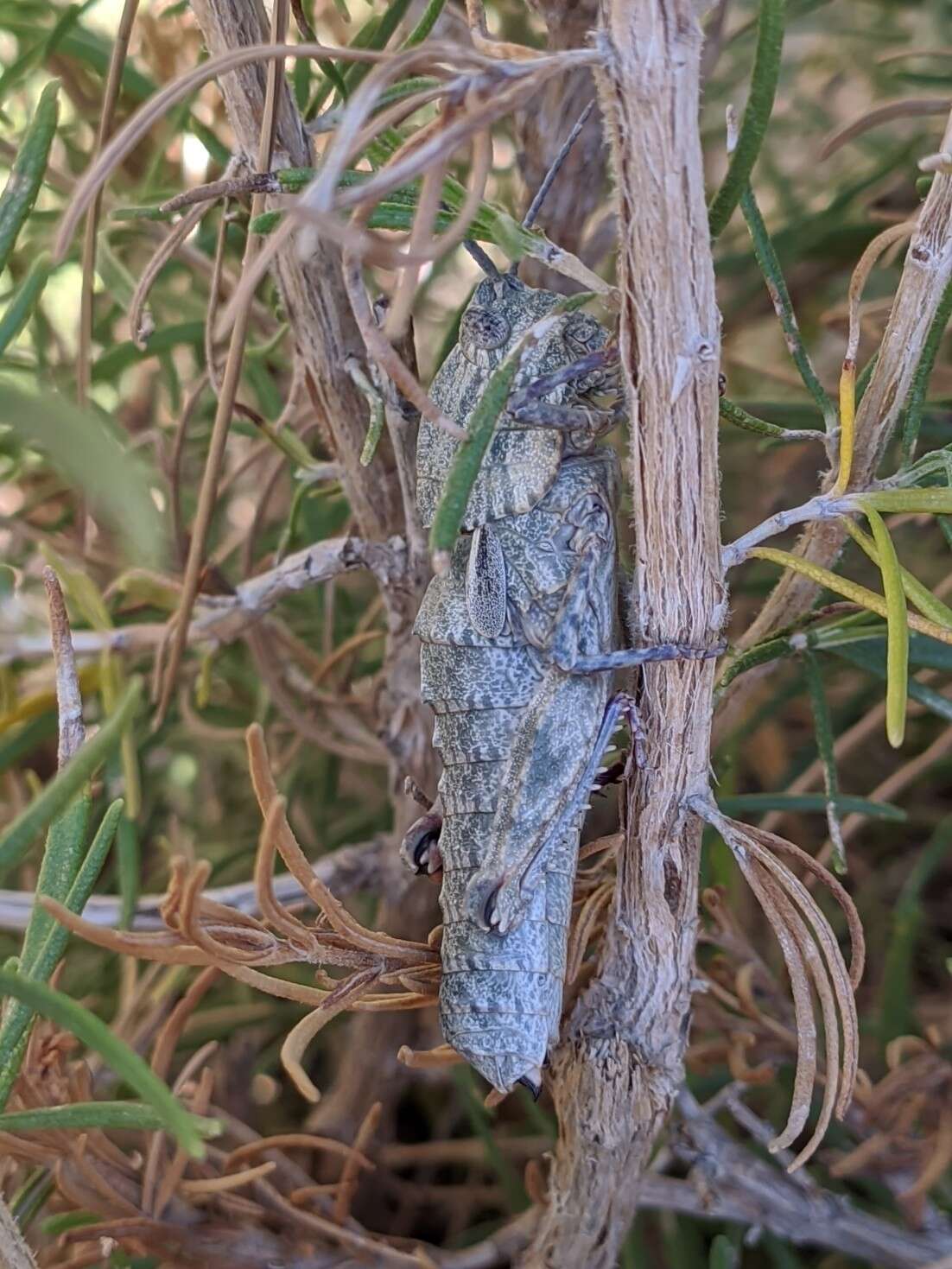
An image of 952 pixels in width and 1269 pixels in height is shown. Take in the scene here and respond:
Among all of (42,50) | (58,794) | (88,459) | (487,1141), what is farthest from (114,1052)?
(42,50)

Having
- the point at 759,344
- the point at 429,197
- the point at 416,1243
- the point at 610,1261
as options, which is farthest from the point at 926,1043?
the point at 759,344

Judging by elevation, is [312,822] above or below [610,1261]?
above

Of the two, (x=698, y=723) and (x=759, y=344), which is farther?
(x=759, y=344)

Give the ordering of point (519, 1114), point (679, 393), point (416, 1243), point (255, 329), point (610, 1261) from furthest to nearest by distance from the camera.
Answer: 1. point (519, 1114)
2. point (255, 329)
3. point (416, 1243)
4. point (610, 1261)
5. point (679, 393)

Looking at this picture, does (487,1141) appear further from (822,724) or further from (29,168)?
(29,168)

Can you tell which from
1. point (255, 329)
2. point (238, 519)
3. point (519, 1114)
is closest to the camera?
point (255, 329)

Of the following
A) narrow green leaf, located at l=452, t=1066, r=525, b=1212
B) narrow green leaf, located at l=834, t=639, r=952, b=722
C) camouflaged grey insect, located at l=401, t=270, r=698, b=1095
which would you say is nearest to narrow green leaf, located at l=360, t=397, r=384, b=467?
camouflaged grey insect, located at l=401, t=270, r=698, b=1095

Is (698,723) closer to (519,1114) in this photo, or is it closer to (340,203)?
(340,203)
